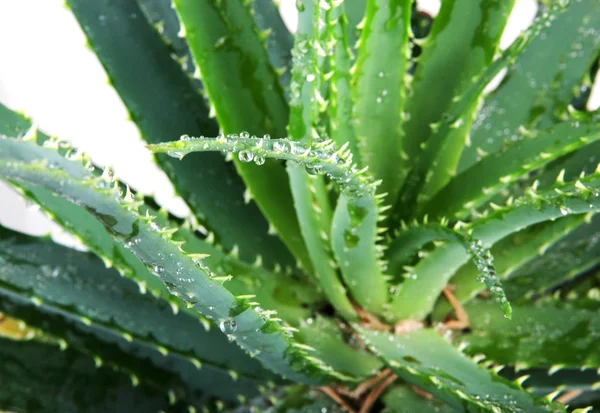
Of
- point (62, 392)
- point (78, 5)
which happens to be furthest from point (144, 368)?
point (78, 5)

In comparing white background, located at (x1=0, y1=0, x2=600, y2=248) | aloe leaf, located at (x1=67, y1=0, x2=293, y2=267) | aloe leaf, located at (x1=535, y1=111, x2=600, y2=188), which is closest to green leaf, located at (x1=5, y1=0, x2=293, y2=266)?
aloe leaf, located at (x1=67, y1=0, x2=293, y2=267)

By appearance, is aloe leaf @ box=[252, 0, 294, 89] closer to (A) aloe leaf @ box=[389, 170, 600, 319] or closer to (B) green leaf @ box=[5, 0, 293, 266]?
(B) green leaf @ box=[5, 0, 293, 266]

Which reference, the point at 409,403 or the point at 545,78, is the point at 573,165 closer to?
the point at 545,78

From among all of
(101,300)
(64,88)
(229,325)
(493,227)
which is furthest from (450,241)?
(64,88)

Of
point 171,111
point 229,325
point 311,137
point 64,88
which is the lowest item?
point 229,325

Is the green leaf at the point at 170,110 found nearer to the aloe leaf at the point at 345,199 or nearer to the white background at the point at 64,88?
the aloe leaf at the point at 345,199

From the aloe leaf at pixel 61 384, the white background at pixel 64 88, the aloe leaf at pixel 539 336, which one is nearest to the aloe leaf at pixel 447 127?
the aloe leaf at pixel 539 336
